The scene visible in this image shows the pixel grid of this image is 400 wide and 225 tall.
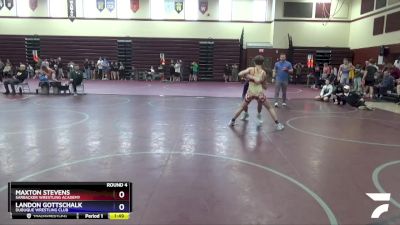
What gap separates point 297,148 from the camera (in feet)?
21.3

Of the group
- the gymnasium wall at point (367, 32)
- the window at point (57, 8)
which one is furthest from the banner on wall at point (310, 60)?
the window at point (57, 8)

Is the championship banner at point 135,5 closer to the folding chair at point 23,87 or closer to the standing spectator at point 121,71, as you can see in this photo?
the standing spectator at point 121,71

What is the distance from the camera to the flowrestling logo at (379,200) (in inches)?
148

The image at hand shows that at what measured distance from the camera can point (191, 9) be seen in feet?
86.0

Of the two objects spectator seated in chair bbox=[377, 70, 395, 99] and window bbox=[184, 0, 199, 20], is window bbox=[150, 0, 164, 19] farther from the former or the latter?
spectator seated in chair bbox=[377, 70, 395, 99]

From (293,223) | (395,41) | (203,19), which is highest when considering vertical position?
(203,19)

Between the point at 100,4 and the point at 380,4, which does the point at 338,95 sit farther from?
the point at 100,4

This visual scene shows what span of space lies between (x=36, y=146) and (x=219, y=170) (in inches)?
132

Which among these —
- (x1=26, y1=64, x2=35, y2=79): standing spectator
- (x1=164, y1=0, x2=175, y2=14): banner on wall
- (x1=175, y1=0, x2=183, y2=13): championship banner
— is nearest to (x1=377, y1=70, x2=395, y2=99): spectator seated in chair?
(x1=175, y1=0, x2=183, y2=13): championship banner

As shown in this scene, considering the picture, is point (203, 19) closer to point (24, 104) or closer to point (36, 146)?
point (24, 104)

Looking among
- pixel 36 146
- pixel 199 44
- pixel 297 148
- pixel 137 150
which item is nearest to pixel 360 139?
pixel 297 148
